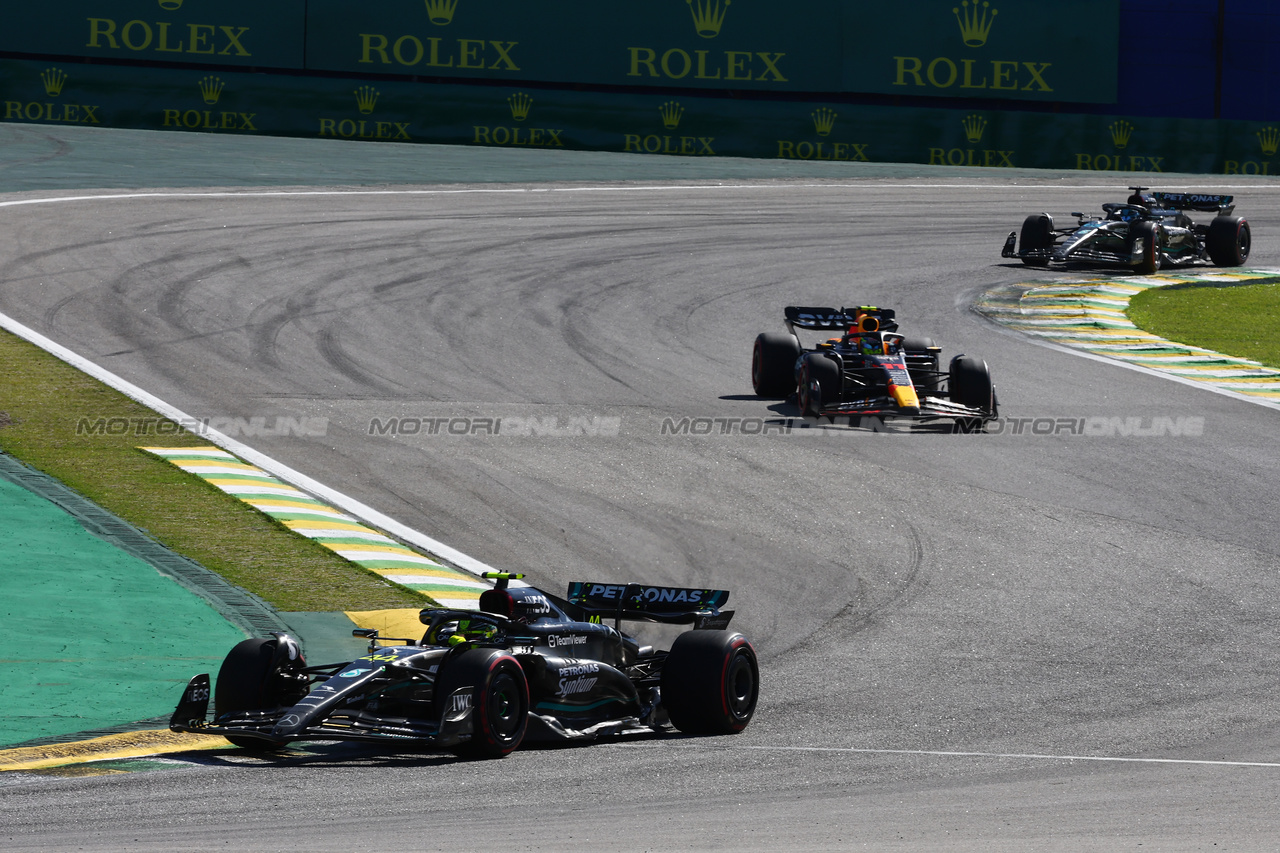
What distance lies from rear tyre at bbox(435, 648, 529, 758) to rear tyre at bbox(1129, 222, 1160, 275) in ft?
69.5

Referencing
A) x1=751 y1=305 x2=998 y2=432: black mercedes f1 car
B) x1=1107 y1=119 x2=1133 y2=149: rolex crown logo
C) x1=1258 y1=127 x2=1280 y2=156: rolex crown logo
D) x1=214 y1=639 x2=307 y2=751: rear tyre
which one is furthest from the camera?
x1=1258 y1=127 x2=1280 y2=156: rolex crown logo

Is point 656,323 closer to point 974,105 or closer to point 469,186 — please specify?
point 469,186

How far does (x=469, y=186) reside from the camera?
104 feet

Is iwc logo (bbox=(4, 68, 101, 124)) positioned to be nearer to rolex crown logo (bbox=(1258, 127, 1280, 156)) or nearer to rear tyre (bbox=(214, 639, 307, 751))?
rolex crown logo (bbox=(1258, 127, 1280, 156))

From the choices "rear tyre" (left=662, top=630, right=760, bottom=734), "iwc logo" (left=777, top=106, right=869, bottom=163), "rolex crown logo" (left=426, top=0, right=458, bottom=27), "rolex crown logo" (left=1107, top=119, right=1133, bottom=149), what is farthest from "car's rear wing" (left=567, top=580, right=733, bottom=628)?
"rolex crown logo" (left=1107, top=119, right=1133, bottom=149)

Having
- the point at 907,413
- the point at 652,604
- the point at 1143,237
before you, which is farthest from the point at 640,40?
the point at 652,604

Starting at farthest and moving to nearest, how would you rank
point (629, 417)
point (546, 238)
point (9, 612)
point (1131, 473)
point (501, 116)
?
point (501, 116), point (546, 238), point (629, 417), point (1131, 473), point (9, 612)

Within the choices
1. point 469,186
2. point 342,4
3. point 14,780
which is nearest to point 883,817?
point 14,780

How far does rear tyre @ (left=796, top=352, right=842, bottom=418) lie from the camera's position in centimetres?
1741

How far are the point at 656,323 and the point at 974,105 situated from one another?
1475 cm

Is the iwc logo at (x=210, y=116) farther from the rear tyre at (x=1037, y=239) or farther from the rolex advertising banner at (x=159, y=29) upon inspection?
the rear tyre at (x=1037, y=239)

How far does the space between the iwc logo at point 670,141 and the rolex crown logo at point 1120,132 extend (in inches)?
343

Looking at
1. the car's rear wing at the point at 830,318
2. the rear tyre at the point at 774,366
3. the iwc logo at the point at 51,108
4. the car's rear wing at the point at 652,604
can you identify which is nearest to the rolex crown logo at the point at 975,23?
the car's rear wing at the point at 830,318

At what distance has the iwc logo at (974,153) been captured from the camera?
34.6m
